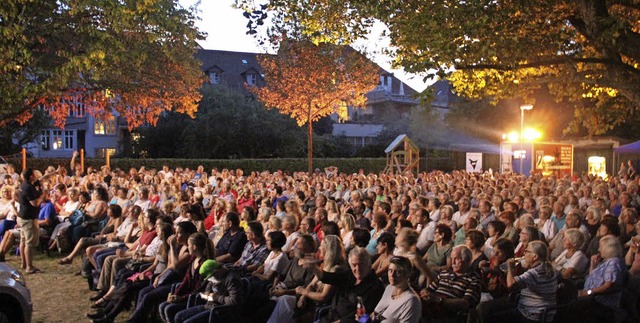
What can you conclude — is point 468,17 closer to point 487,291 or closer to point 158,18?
point 487,291

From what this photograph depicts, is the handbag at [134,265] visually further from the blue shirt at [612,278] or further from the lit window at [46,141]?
the lit window at [46,141]

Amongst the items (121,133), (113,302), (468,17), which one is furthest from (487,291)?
(121,133)

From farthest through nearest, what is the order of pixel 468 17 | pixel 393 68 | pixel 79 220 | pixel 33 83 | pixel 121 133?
pixel 121 133 → pixel 33 83 → pixel 393 68 → pixel 79 220 → pixel 468 17

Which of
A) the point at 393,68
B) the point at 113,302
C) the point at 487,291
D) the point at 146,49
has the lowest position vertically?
the point at 113,302

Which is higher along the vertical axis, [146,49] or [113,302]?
[146,49]

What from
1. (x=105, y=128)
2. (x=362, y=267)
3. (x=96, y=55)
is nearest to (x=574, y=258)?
(x=362, y=267)

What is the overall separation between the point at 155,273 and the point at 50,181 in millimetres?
10411

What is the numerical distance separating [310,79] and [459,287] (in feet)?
70.5

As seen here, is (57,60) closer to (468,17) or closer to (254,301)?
(468,17)

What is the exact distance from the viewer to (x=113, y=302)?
725 cm

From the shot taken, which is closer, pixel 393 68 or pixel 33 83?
pixel 393 68

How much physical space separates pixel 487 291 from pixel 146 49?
16502 mm

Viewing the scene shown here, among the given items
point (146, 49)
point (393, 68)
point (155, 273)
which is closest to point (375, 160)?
point (146, 49)

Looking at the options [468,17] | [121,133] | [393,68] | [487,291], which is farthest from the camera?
[121,133]
